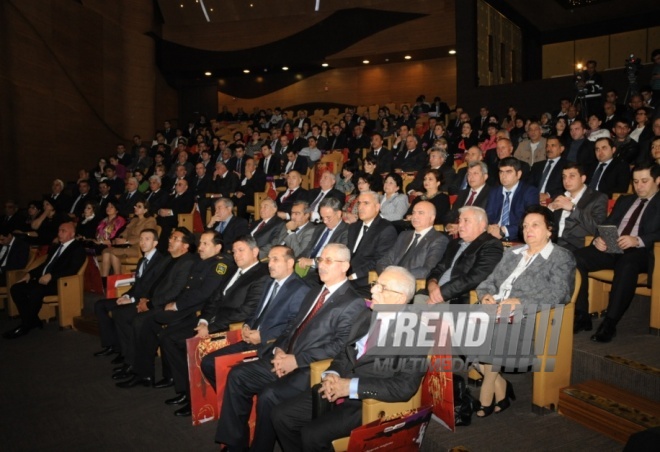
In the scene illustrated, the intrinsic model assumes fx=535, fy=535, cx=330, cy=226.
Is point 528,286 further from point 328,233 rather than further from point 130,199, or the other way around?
point 130,199

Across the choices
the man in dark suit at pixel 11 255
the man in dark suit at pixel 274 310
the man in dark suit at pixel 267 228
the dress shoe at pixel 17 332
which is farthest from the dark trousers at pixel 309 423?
the man in dark suit at pixel 11 255

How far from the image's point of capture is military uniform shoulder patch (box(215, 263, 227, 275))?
12.6 ft

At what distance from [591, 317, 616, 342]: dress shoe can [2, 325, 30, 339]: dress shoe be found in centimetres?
478

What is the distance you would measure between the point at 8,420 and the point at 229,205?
2761 mm

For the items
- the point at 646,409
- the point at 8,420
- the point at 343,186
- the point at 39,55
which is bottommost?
the point at 8,420

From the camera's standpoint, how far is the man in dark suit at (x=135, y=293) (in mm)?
4258

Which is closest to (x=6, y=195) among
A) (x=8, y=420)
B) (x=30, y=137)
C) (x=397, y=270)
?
(x=30, y=137)

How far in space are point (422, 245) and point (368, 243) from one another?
24.2 inches

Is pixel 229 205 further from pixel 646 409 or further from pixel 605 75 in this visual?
pixel 605 75

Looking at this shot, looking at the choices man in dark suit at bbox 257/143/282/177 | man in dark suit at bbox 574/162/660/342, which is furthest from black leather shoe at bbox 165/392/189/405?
man in dark suit at bbox 257/143/282/177

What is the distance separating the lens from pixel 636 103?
6359mm

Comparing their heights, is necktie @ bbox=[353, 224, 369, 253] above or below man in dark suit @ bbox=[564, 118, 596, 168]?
below

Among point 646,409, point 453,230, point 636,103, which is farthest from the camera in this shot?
point 636,103

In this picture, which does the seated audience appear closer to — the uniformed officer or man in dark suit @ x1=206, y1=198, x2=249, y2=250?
the uniformed officer
